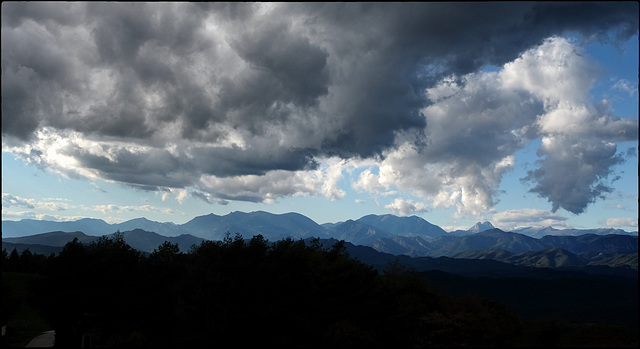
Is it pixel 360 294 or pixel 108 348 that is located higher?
pixel 360 294

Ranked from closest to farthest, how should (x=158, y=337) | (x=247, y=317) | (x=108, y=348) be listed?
(x=108, y=348)
(x=247, y=317)
(x=158, y=337)

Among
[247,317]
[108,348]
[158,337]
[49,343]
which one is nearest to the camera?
[108,348]

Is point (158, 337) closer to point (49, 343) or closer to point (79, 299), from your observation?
point (79, 299)

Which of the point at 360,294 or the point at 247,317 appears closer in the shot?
the point at 247,317

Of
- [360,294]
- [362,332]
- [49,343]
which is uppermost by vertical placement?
[360,294]

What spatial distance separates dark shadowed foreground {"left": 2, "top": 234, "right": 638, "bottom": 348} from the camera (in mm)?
67312

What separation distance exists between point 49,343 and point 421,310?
2648 inches

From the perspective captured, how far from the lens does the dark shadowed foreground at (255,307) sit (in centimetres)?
6731

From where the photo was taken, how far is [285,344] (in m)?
67.9

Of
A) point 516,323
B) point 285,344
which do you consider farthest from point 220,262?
point 516,323

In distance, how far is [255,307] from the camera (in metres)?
70.7

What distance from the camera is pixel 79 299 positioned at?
7512 cm

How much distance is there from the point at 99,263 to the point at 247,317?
29.4 metres

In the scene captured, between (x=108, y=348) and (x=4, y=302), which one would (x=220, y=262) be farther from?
(x=4, y=302)
